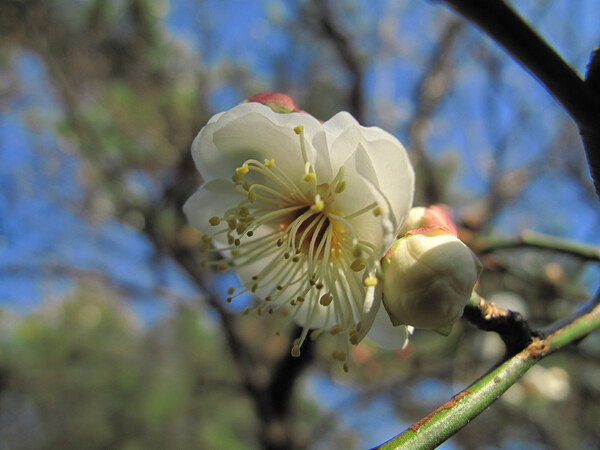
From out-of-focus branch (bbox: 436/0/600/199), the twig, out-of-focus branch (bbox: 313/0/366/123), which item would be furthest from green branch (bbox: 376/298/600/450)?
out-of-focus branch (bbox: 313/0/366/123)

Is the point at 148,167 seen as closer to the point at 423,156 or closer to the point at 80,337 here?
the point at 423,156

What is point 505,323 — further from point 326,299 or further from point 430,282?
point 326,299

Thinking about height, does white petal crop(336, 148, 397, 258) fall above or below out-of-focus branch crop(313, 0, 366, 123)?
below

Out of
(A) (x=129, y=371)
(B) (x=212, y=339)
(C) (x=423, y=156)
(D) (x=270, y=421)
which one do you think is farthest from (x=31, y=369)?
(C) (x=423, y=156)

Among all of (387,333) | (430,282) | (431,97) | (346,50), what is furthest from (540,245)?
(431,97)

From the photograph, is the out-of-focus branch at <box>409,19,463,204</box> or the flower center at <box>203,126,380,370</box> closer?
the flower center at <box>203,126,380,370</box>

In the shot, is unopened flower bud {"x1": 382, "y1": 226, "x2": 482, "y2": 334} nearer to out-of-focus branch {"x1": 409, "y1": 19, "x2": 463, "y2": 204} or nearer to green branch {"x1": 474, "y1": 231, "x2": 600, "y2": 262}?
green branch {"x1": 474, "y1": 231, "x2": 600, "y2": 262}
